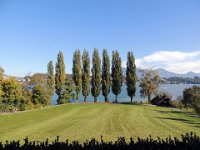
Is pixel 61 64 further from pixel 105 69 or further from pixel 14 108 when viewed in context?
pixel 14 108

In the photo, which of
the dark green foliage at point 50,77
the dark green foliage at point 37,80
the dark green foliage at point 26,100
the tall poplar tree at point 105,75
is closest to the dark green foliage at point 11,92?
the dark green foliage at point 26,100

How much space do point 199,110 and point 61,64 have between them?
36034mm

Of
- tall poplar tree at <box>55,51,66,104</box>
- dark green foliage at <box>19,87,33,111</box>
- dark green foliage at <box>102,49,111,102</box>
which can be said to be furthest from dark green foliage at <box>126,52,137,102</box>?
dark green foliage at <box>19,87,33,111</box>

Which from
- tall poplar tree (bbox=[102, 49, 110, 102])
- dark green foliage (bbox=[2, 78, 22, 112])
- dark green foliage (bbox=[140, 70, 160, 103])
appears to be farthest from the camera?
dark green foliage (bbox=[140, 70, 160, 103])

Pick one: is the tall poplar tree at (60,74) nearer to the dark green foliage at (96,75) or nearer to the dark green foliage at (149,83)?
the dark green foliage at (96,75)

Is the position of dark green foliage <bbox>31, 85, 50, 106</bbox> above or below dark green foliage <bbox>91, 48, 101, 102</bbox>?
below

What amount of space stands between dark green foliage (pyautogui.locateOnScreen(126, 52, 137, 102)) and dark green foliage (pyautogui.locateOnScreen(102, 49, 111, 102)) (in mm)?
4873

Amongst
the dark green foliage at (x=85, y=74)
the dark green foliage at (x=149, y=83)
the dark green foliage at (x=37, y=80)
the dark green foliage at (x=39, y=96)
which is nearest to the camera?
the dark green foliage at (x=39, y=96)

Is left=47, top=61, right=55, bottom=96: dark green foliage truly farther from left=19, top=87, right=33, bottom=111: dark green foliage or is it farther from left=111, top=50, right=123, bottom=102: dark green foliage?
left=111, top=50, right=123, bottom=102: dark green foliage

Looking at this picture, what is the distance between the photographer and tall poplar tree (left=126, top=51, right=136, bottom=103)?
215 ft

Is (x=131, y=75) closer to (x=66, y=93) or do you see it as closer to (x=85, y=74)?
(x=85, y=74)

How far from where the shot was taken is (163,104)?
65.3 m

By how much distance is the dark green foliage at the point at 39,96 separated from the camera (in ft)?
177

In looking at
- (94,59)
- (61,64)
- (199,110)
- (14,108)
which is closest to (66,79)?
(61,64)
